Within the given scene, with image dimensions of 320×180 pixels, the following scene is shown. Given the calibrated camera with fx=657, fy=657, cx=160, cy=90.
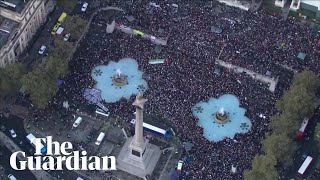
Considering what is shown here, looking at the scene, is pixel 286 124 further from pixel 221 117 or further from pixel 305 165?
pixel 221 117

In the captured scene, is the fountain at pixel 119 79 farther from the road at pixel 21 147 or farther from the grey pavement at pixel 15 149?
the grey pavement at pixel 15 149

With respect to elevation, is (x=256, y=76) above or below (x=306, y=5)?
below

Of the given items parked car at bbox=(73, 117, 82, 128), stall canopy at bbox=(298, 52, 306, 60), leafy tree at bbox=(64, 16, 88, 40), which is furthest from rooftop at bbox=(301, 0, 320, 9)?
parked car at bbox=(73, 117, 82, 128)

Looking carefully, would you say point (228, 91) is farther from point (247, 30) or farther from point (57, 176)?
point (57, 176)

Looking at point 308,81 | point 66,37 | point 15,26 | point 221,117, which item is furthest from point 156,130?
point 15,26

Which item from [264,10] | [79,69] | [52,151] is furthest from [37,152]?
[264,10]
